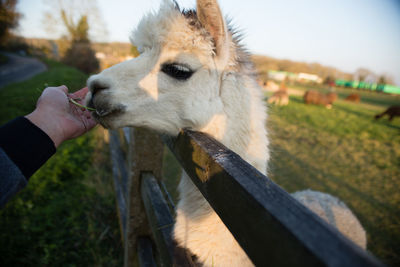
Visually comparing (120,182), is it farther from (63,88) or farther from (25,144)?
(25,144)

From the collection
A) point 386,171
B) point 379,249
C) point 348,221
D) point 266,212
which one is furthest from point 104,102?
point 386,171

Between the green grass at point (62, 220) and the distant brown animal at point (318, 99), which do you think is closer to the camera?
the green grass at point (62, 220)

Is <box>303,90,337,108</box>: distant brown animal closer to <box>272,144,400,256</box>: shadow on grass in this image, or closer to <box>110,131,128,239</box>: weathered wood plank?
<box>272,144,400,256</box>: shadow on grass

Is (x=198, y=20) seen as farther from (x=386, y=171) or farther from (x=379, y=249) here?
(x=386, y=171)

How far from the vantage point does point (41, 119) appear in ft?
3.49

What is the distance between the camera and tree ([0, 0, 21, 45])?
1573cm

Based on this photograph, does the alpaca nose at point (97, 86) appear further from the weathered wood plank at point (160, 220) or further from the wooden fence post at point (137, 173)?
the weathered wood plank at point (160, 220)

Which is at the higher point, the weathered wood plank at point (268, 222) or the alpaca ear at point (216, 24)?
the alpaca ear at point (216, 24)

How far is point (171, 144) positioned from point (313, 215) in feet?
3.32

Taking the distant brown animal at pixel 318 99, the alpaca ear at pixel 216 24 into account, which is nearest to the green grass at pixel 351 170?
the alpaca ear at pixel 216 24

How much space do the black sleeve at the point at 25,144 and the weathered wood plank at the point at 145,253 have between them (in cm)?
133

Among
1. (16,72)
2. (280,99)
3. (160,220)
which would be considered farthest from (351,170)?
(16,72)

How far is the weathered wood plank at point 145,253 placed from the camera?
1.79 m

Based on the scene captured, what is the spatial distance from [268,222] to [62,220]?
3787mm
